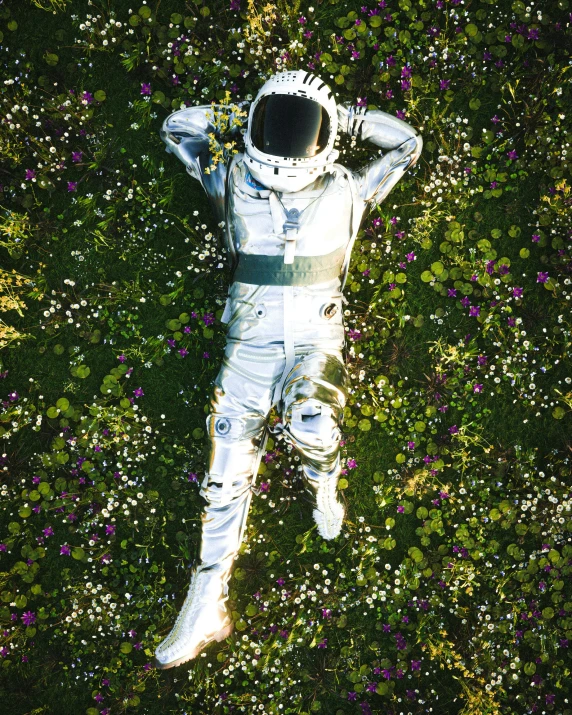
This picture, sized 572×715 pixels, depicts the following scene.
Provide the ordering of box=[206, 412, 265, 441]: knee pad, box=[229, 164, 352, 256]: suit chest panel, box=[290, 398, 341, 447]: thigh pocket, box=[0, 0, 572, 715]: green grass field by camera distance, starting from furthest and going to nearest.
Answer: box=[0, 0, 572, 715]: green grass field → box=[206, 412, 265, 441]: knee pad → box=[229, 164, 352, 256]: suit chest panel → box=[290, 398, 341, 447]: thigh pocket

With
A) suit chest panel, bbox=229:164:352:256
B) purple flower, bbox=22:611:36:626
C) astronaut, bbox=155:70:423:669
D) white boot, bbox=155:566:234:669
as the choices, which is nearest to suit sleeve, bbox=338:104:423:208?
astronaut, bbox=155:70:423:669

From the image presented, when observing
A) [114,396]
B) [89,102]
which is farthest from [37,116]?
[114,396]

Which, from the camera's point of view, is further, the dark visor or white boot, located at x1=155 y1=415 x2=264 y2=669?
white boot, located at x1=155 y1=415 x2=264 y2=669

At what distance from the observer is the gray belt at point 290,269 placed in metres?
3.42

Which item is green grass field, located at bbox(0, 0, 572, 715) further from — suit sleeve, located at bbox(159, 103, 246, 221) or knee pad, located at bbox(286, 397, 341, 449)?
knee pad, located at bbox(286, 397, 341, 449)

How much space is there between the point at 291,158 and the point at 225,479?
1.88m

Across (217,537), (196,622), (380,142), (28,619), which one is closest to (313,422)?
(217,537)

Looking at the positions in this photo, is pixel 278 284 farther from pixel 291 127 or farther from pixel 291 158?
pixel 291 127

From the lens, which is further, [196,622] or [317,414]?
[196,622]

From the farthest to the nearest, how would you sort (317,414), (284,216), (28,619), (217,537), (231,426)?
(28,619) → (217,537) → (231,426) → (284,216) → (317,414)

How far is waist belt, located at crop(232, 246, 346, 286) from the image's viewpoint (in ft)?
11.2

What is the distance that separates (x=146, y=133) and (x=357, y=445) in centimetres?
268

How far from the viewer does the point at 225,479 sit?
3512 millimetres

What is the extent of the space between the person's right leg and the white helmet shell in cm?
97
